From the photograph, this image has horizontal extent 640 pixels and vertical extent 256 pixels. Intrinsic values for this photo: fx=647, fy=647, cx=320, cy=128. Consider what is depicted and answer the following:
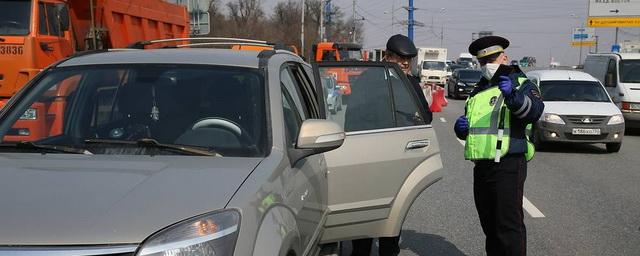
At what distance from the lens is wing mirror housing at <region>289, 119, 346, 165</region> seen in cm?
327

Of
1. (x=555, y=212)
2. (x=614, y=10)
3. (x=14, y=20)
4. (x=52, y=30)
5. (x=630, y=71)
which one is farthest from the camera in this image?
(x=614, y=10)

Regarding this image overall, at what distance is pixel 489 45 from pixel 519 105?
587 mm

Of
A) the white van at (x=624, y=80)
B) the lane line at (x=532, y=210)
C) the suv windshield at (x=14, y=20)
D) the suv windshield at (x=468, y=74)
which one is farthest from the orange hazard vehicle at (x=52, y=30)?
the suv windshield at (x=468, y=74)

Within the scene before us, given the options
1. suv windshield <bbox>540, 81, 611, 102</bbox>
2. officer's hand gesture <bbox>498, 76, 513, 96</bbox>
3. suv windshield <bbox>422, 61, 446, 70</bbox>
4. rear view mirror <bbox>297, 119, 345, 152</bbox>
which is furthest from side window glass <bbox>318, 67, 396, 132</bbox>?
suv windshield <bbox>422, 61, 446, 70</bbox>

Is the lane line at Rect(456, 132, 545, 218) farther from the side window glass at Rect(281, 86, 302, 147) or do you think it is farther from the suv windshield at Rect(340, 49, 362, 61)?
the suv windshield at Rect(340, 49, 362, 61)

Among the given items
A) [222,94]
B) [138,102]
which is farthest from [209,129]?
[138,102]

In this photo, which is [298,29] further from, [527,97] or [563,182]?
[527,97]

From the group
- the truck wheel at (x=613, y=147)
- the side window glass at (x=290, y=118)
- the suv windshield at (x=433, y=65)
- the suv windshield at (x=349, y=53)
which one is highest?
Answer: the side window glass at (x=290, y=118)

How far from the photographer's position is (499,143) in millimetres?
4496

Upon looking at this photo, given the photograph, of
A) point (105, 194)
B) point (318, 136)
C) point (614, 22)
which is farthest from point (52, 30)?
point (614, 22)

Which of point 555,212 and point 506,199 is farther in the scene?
point 555,212

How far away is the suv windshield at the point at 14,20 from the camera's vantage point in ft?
30.1

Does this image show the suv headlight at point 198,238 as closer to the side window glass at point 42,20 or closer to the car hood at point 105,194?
the car hood at point 105,194

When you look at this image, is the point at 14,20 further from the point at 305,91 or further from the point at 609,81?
the point at 609,81
